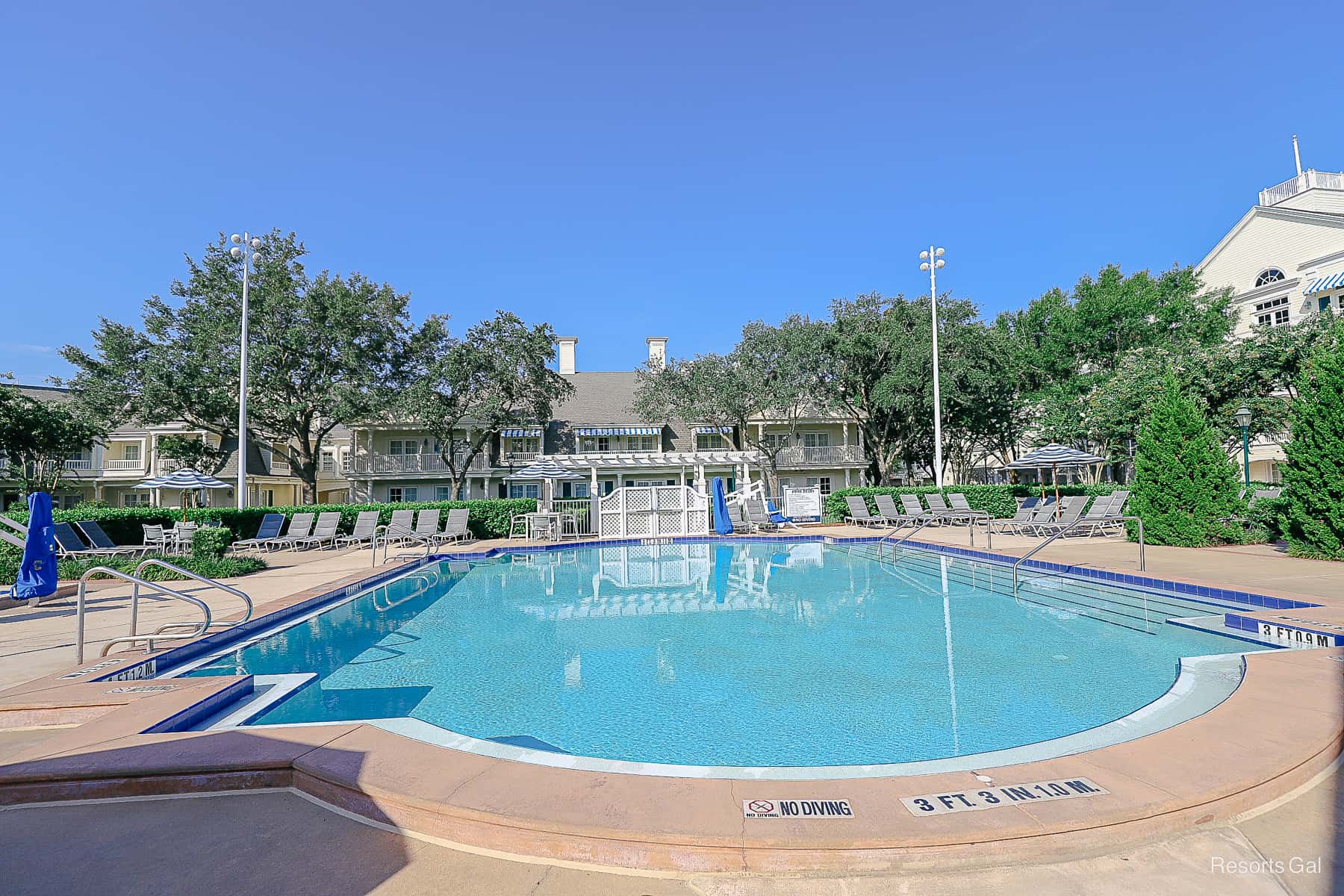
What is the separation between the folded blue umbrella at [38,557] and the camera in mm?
6176

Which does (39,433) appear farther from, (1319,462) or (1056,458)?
(1319,462)

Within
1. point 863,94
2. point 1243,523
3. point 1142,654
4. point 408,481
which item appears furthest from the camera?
point 408,481

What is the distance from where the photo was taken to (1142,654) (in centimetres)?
609

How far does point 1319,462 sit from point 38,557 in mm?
17153

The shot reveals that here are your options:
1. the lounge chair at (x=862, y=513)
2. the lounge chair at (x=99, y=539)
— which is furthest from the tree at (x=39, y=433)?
the lounge chair at (x=862, y=513)

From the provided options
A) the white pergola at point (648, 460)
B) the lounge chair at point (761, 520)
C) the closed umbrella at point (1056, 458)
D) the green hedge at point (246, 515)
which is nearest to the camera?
the green hedge at point (246, 515)

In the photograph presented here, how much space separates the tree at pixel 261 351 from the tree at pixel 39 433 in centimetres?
179

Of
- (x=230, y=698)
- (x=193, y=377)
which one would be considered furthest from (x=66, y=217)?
(x=230, y=698)

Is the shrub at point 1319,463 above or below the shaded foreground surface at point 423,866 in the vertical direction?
above

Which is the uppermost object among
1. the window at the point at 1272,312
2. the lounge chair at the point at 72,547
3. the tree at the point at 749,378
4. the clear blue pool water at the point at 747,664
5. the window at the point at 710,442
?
the window at the point at 1272,312

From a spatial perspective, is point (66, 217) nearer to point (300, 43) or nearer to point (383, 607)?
point (300, 43)

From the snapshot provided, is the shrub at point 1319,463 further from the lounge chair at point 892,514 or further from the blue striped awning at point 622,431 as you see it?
the blue striped awning at point 622,431

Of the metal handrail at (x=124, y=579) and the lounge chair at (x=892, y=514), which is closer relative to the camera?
the metal handrail at (x=124, y=579)

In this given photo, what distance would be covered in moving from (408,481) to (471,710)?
3031cm
